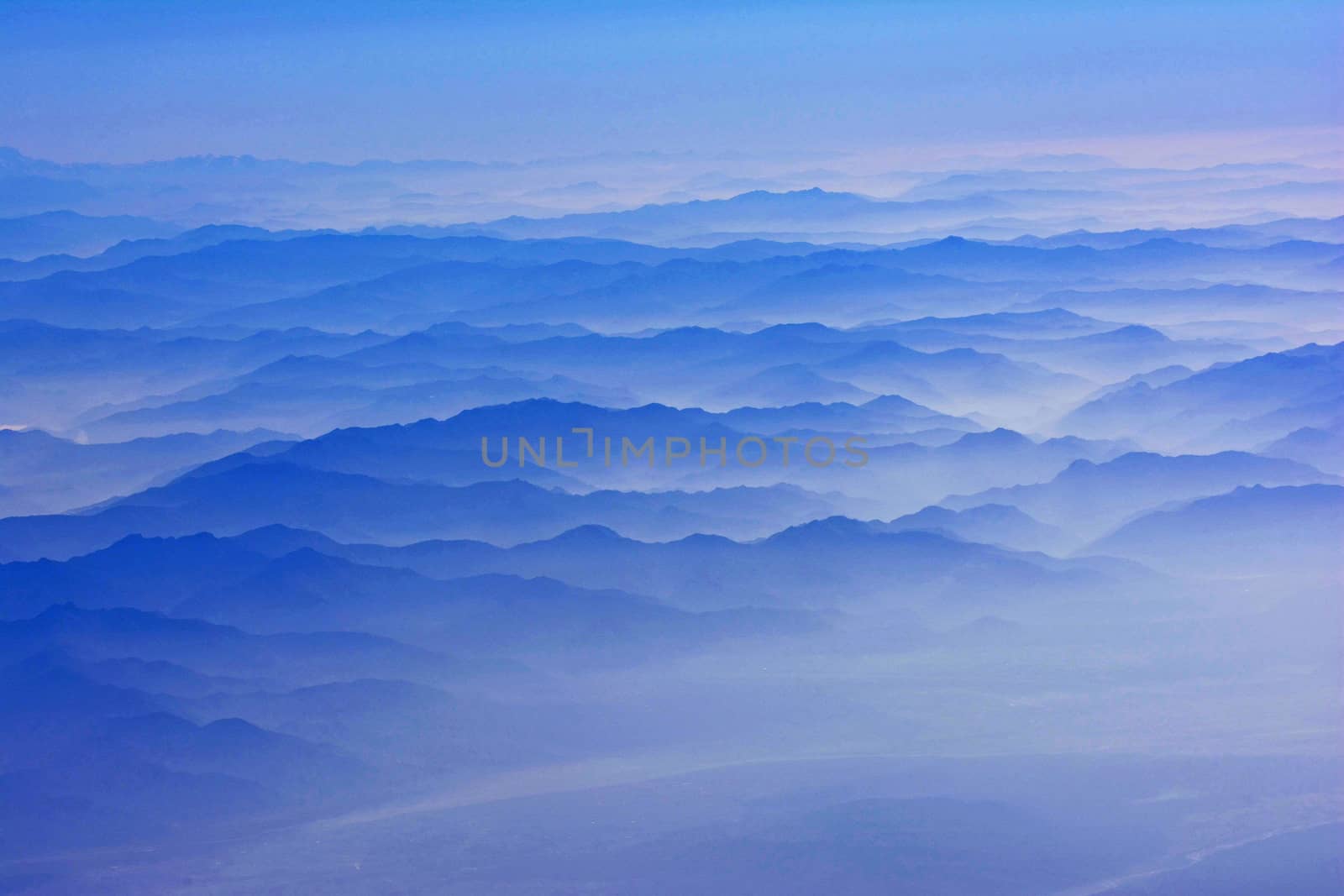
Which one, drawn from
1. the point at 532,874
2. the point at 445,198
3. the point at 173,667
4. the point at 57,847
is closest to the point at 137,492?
the point at 173,667

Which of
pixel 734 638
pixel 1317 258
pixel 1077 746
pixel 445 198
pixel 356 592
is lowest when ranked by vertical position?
pixel 1077 746

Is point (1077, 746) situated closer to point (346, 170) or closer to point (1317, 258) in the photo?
point (1317, 258)

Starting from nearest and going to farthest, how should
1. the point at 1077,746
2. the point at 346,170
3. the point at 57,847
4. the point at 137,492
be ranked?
the point at 57,847 < the point at 1077,746 < the point at 137,492 < the point at 346,170

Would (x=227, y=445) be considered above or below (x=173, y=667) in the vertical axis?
above

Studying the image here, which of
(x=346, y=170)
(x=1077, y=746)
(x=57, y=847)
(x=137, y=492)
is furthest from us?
(x=346, y=170)

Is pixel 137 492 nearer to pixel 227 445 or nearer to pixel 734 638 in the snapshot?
pixel 227 445

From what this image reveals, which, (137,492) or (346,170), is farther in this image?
(346,170)
